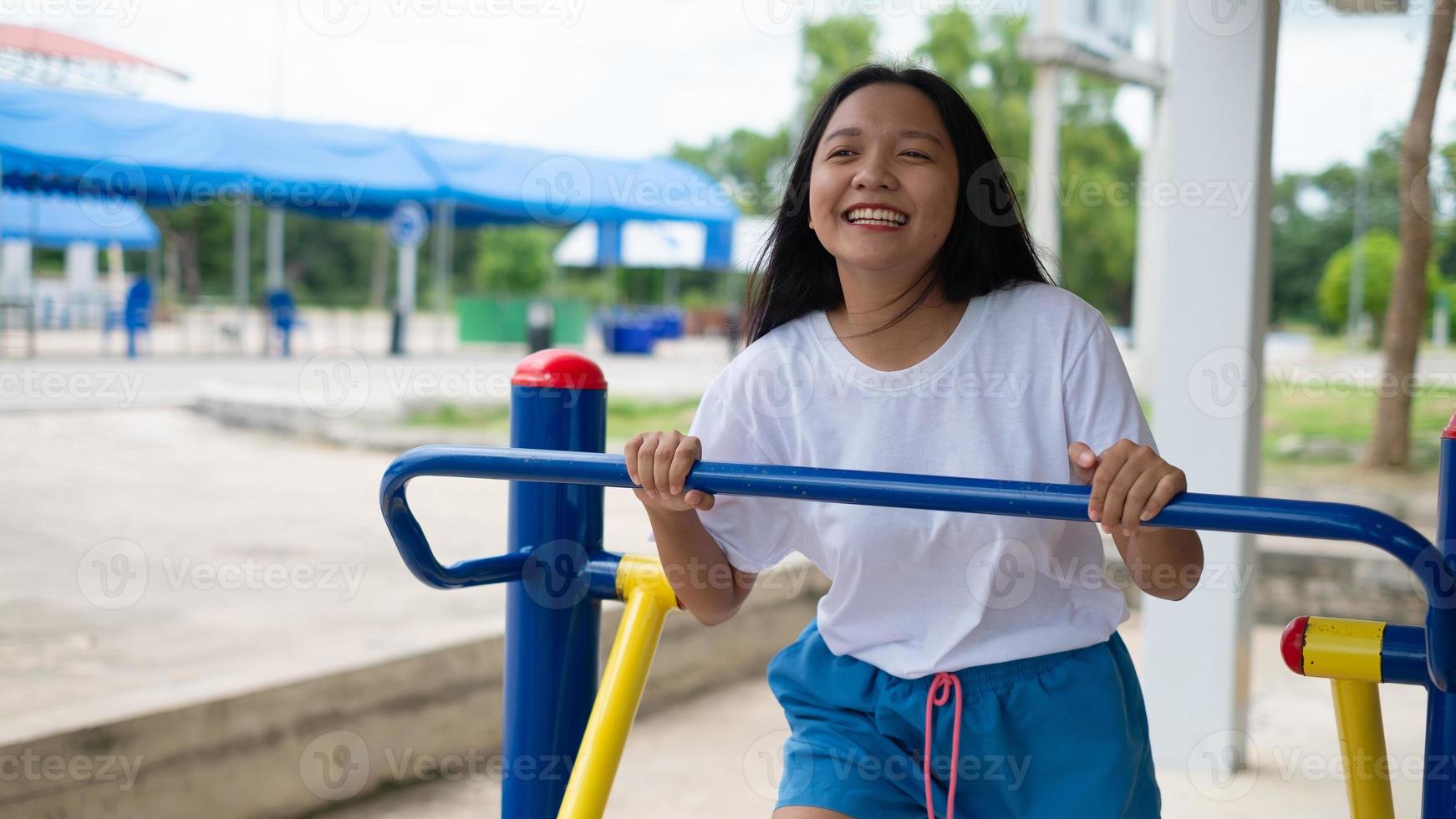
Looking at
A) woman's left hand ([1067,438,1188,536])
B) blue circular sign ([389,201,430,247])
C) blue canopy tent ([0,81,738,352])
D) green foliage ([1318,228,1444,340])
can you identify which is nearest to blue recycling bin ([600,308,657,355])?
blue canopy tent ([0,81,738,352])

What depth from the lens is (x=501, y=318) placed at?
48.0 feet

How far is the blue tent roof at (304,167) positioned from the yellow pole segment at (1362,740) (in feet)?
29.0

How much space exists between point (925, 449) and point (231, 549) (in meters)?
3.82

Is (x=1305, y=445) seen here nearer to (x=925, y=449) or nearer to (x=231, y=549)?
(x=231, y=549)

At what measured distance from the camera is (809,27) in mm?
20500

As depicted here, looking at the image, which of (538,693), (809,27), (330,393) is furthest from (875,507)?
(809,27)

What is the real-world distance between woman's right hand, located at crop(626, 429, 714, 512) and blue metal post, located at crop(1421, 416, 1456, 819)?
0.68 m

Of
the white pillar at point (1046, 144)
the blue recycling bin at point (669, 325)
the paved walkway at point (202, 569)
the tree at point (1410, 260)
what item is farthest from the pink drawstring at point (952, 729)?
the blue recycling bin at point (669, 325)

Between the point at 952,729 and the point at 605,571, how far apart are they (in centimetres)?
48

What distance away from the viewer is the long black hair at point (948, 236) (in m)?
1.46

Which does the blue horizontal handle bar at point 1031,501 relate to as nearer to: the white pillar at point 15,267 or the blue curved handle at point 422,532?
the blue curved handle at point 422,532

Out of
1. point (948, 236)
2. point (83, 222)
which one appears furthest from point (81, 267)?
point (948, 236)

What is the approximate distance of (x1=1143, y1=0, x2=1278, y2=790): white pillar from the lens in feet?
8.87

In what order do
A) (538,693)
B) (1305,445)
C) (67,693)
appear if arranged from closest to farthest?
(538,693) < (67,693) < (1305,445)
